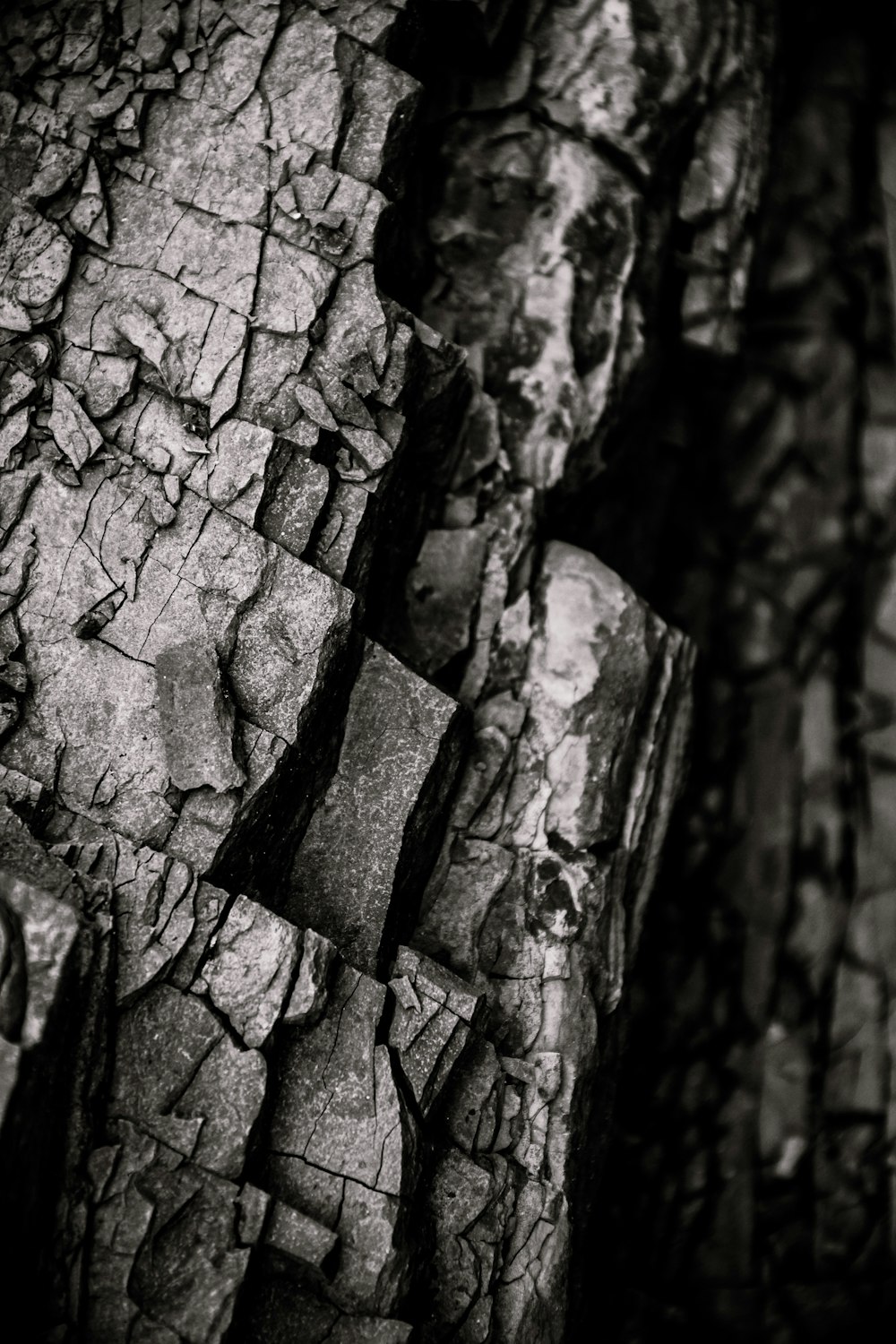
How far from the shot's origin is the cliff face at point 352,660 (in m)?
1.25

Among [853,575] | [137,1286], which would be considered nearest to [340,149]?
[853,575]

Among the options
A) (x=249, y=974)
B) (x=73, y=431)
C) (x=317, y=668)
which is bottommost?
(x=249, y=974)

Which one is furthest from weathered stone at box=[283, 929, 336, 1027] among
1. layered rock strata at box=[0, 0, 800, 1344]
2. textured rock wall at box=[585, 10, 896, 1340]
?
textured rock wall at box=[585, 10, 896, 1340]

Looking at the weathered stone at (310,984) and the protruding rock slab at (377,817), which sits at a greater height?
the protruding rock slab at (377,817)

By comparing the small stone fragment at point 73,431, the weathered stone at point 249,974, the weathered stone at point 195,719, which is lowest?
the weathered stone at point 249,974

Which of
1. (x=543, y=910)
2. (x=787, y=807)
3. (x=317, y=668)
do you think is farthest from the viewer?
(x=787, y=807)

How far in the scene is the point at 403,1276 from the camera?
4.15ft

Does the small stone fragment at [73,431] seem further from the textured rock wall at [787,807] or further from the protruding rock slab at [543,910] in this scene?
the textured rock wall at [787,807]

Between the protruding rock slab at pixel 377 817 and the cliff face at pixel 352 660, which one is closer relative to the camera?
the cliff face at pixel 352 660

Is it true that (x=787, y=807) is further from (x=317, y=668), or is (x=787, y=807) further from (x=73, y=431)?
(x=73, y=431)

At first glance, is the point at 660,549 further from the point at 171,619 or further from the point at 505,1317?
the point at 505,1317

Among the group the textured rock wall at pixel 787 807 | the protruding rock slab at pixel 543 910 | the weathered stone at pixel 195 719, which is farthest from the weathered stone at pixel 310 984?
the textured rock wall at pixel 787 807

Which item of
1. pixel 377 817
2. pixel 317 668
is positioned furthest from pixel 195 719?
pixel 377 817

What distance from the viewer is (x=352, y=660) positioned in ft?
4.76
